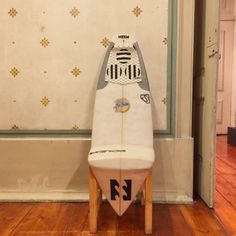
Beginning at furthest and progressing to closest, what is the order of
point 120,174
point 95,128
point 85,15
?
point 85,15
point 95,128
point 120,174

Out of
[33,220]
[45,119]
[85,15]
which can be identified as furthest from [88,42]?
[33,220]

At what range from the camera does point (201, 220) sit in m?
1.51

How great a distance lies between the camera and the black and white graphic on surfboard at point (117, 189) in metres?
1.29

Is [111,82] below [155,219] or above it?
above

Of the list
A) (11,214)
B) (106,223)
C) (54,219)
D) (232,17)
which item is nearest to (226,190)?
(106,223)

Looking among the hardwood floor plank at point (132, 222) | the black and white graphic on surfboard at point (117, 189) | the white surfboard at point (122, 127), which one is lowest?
the hardwood floor plank at point (132, 222)

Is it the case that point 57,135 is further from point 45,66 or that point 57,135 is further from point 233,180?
point 233,180

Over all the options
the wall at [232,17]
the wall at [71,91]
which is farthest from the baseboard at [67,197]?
the wall at [232,17]

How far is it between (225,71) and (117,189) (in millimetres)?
4082

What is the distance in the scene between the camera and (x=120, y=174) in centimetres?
128

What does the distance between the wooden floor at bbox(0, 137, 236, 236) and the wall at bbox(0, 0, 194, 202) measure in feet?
0.41

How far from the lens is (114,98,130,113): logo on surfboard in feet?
4.91

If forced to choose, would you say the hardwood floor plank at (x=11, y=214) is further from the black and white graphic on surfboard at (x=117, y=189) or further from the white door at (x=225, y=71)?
the white door at (x=225, y=71)

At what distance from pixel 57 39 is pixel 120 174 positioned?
0.98m
